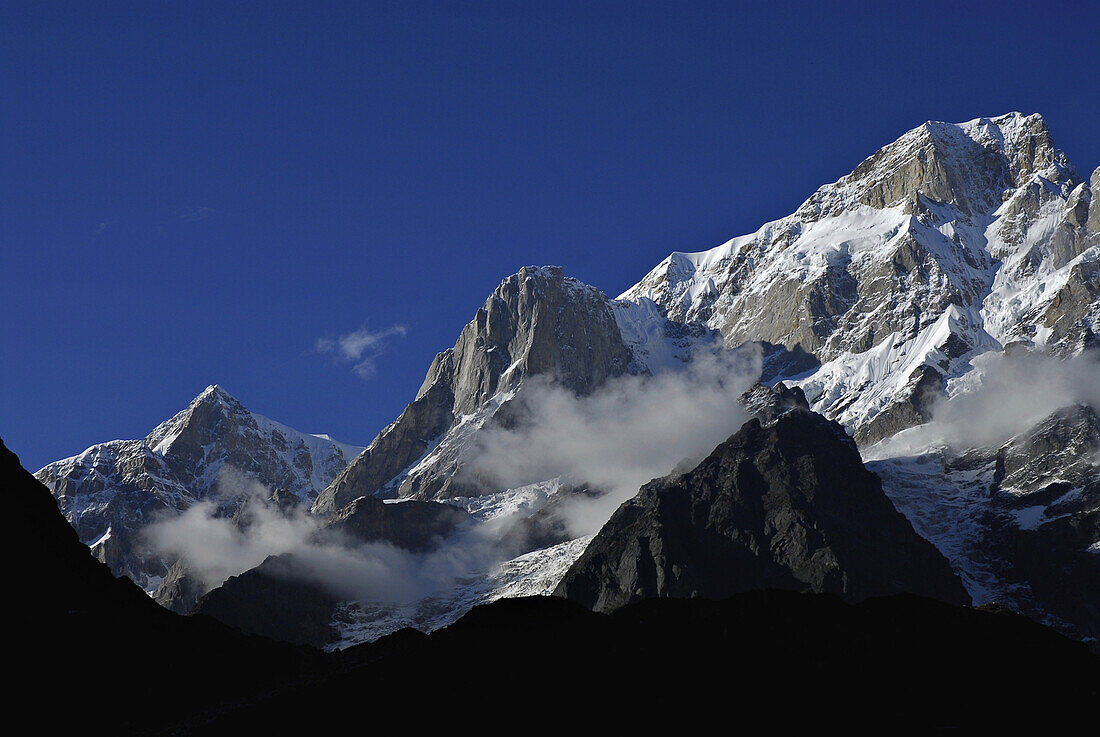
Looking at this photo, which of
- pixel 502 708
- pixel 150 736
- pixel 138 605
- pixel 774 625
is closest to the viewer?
pixel 502 708

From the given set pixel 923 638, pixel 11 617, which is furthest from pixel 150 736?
pixel 923 638

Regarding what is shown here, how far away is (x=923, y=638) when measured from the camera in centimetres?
9256

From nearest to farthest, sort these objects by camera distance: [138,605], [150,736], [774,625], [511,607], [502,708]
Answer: [502,708] → [150,736] → [774,625] → [511,607] → [138,605]

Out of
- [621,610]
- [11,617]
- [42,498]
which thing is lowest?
[621,610]

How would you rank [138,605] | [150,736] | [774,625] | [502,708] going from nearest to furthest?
[502,708]
[150,736]
[774,625]
[138,605]

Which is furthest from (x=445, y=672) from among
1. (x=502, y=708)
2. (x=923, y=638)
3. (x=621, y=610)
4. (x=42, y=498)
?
(x=42, y=498)

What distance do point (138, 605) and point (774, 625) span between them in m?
53.0

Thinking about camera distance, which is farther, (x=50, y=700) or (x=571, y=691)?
(x=50, y=700)

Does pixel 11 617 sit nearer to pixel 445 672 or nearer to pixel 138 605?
pixel 138 605

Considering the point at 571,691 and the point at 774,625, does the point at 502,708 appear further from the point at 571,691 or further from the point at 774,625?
the point at 774,625

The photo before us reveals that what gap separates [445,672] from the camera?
292 feet

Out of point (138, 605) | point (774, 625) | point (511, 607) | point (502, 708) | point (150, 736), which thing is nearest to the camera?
point (502, 708)

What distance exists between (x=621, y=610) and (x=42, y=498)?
5019 cm

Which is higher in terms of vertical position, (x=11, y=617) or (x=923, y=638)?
(x=11, y=617)
